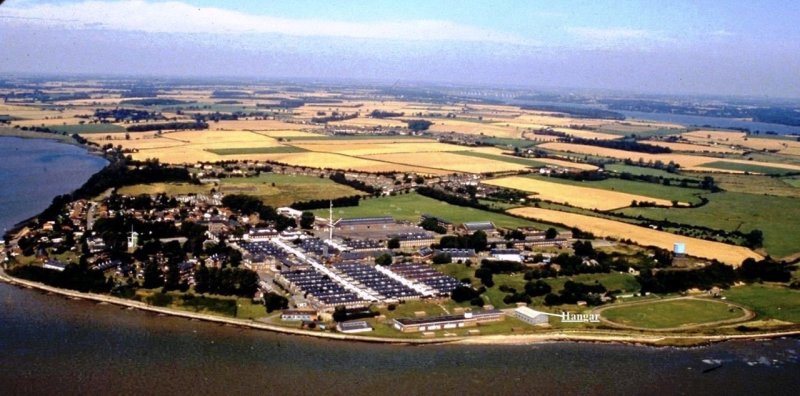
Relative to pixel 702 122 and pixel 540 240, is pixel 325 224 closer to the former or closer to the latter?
pixel 540 240

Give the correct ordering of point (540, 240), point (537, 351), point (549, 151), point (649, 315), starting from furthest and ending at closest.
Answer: point (549, 151)
point (540, 240)
point (649, 315)
point (537, 351)

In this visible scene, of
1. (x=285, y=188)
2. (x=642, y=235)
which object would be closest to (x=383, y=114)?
(x=285, y=188)

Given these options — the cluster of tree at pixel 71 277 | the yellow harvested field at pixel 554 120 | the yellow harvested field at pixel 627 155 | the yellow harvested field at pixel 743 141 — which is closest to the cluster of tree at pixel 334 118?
the yellow harvested field at pixel 554 120

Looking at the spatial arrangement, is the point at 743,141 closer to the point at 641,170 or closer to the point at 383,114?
the point at 641,170

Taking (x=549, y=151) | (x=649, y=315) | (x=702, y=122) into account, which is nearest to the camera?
(x=649, y=315)

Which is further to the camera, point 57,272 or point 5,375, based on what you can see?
point 57,272

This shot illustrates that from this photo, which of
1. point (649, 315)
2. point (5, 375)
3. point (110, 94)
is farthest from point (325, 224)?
point (110, 94)
